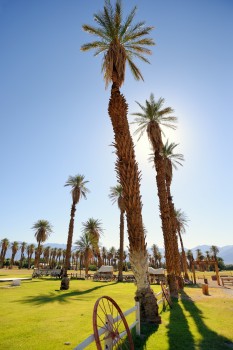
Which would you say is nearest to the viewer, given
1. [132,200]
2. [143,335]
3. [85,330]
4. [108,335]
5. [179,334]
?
[108,335]

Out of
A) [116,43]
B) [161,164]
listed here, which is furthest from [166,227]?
[116,43]

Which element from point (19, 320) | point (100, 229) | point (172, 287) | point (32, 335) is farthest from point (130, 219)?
point (100, 229)

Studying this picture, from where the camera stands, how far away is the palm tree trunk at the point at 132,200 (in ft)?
32.6

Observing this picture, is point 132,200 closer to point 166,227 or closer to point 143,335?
point 143,335

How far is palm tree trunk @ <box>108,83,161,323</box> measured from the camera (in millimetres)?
9938

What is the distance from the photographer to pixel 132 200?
10945 mm

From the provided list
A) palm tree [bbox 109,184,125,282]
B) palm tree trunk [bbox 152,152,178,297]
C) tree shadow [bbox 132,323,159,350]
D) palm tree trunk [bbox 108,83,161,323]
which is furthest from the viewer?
palm tree [bbox 109,184,125,282]

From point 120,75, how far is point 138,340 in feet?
42.4

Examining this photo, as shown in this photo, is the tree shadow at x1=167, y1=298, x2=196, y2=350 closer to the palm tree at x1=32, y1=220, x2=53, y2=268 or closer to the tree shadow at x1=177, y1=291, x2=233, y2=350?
the tree shadow at x1=177, y1=291, x2=233, y2=350

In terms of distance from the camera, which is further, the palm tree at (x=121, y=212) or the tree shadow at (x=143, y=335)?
the palm tree at (x=121, y=212)

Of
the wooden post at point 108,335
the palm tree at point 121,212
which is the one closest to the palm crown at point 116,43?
the wooden post at point 108,335

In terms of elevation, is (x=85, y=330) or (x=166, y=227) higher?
(x=166, y=227)

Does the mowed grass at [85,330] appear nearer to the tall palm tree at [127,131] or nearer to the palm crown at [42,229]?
the tall palm tree at [127,131]

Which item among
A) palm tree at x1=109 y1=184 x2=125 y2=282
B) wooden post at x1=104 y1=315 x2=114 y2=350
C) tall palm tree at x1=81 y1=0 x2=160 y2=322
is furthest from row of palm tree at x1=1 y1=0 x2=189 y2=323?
palm tree at x1=109 y1=184 x2=125 y2=282
